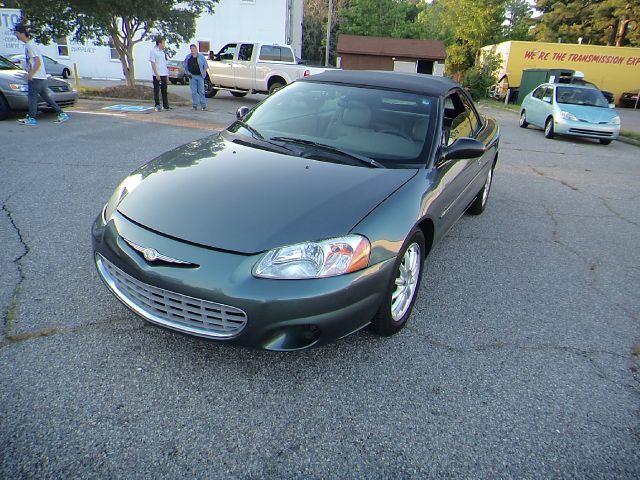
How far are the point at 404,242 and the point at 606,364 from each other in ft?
4.70

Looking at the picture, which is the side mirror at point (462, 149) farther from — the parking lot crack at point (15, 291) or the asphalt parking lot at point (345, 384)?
the parking lot crack at point (15, 291)

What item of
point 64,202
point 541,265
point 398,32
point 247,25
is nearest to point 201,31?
point 247,25

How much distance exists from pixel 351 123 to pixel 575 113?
32.6 feet

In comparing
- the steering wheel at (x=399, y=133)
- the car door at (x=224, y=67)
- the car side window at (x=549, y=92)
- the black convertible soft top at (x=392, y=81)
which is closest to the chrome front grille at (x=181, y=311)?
the steering wheel at (x=399, y=133)

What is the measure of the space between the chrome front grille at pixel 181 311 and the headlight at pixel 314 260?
0.26 m

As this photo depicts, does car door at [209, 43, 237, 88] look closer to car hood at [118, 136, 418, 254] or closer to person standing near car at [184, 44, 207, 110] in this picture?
person standing near car at [184, 44, 207, 110]

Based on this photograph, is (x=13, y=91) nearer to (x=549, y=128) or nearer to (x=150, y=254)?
(x=150, y=254)

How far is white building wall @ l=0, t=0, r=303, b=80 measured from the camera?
83.8 feet

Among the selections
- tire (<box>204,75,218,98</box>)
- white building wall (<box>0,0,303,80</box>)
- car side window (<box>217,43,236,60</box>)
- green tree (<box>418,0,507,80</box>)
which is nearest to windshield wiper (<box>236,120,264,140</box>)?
car side window (<box>217,43,236,60</box>)

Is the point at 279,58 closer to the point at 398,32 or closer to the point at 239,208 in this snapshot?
the point at 239,208

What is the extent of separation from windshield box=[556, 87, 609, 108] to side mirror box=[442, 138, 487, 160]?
10167 millimetres

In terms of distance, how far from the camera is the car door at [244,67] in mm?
14555

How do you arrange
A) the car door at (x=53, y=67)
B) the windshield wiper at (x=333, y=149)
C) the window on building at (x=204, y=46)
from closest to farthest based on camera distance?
1. the windshield wiper at (x=333, y=149)
2. the car door at (x=53, y=67)
3. the window on building at (x=204, y=46)

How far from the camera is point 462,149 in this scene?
3145mm
